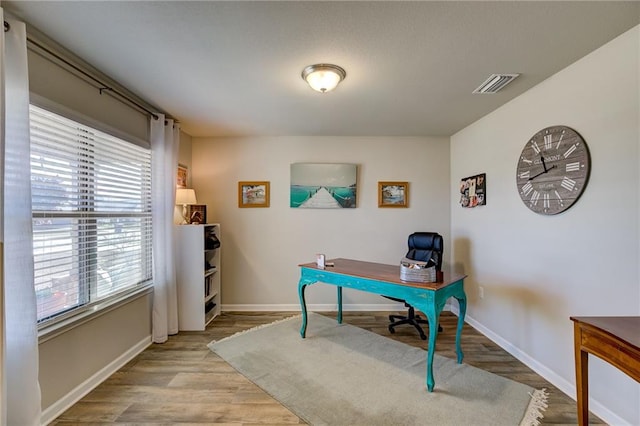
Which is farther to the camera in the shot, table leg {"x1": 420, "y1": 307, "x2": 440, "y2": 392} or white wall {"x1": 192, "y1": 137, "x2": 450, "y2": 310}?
white wall {"x1": 192, "y1": 137, "x2": 450, "y2": 310}

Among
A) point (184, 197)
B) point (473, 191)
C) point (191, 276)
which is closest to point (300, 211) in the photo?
point (184, 197)

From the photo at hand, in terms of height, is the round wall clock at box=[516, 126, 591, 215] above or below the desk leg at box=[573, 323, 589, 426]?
above

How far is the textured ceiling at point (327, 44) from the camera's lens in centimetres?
145

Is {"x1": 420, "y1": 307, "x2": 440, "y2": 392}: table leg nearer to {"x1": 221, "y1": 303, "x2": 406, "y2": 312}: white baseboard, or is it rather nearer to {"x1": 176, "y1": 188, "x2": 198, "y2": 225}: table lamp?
{"x1": 221, "y1": 303, "x2": 406, "y2": 312}: white baseboard

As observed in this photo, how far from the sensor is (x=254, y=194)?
3.82 m

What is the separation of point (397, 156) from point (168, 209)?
3.01 m

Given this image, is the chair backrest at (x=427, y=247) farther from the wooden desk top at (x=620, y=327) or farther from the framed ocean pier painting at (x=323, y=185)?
the wooden desk top at (x=620, y=327)

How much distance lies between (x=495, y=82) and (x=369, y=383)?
2.65 meters

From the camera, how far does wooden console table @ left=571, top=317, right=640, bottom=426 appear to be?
1.16 m

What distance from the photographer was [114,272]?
2.39 metres

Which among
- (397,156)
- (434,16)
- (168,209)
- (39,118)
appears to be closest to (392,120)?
(397,156)

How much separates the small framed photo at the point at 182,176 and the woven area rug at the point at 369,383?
201 cm

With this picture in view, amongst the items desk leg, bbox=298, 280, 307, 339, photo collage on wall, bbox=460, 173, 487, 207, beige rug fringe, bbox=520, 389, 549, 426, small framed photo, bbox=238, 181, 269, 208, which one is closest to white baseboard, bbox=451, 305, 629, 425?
beige rug fringe, bbox=520, 389, 549, 426

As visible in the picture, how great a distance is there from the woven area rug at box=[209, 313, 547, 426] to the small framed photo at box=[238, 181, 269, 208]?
1734 mm
